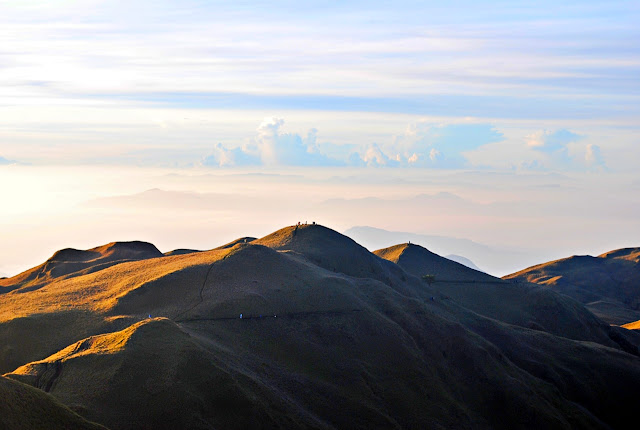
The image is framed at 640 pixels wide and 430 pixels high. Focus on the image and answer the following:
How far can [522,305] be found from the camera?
18200 cm

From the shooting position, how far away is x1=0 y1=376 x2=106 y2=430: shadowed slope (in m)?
57.4

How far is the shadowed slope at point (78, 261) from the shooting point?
150 m

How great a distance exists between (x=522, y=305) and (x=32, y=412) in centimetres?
14623

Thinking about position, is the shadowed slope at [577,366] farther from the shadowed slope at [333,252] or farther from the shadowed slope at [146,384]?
the shadowed slope at [146,384]

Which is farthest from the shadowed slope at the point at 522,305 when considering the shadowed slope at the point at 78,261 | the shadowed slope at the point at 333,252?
the shadowed slope at the point at 78,261

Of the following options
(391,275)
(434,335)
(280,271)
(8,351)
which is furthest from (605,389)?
(8,351)

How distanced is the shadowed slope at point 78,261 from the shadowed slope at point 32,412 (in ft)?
283

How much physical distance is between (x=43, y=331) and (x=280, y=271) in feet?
137

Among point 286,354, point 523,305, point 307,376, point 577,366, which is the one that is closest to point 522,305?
point 523,305

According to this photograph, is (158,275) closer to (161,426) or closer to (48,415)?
(161,426)

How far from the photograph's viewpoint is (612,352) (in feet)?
477

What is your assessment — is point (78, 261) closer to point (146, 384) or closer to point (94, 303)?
point (94, 303)

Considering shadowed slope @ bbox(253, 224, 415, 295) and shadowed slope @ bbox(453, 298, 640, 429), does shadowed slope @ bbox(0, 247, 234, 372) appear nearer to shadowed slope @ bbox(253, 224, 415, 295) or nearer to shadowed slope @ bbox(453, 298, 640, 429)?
shadowed slope @ bbox(253, 224, 415, 295)

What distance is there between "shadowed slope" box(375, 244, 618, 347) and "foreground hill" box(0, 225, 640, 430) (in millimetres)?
27379
